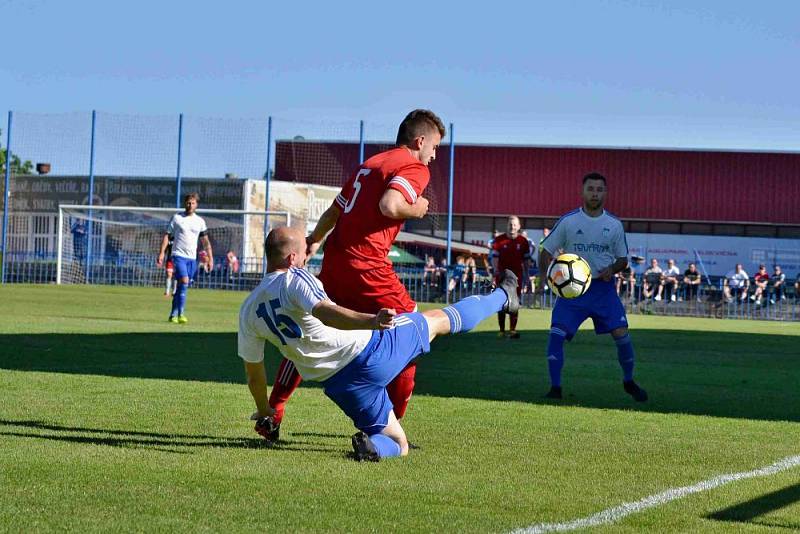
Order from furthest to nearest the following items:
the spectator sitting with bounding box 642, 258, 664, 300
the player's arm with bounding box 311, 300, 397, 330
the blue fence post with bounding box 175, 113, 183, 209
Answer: the blue fence post with bounding box 175, 113, 183, 209, the spectator sitting with bounding box 642, 258, 664, 300, the player's arm with bounding box 311, 300, 397, 330

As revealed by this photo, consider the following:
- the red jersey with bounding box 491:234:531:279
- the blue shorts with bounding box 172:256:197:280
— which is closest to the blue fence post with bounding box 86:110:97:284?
the blue shorts with bounding box 172:256:197:280

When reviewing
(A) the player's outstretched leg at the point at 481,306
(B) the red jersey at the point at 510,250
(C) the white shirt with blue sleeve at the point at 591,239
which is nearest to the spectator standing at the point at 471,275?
(B) the red jersey at the point at 510,250

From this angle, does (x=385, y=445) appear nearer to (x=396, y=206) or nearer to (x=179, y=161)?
(x=396, y=206)

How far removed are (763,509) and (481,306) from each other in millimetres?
2428

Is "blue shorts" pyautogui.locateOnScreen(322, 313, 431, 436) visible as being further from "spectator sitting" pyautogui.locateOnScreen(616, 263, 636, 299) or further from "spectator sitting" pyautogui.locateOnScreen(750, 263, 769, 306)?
"spectator sitting" pyautogui.locateOnScreen(750, 263, 769, 306)

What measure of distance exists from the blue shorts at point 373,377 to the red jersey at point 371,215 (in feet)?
1.55

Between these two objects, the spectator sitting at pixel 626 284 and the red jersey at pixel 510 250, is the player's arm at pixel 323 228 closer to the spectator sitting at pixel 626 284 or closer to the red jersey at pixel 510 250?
the red jersey at pixel 510 250

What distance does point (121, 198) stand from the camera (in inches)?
1561

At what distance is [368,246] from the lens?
6.96 metres

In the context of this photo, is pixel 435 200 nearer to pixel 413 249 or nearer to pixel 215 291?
pixel 413 249

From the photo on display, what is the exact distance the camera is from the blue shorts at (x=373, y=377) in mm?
6488

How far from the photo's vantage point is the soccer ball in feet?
31.4

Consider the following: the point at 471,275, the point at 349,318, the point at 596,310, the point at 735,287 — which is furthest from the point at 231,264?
the point at 349,318

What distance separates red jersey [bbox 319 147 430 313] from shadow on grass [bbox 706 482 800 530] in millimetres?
2356
